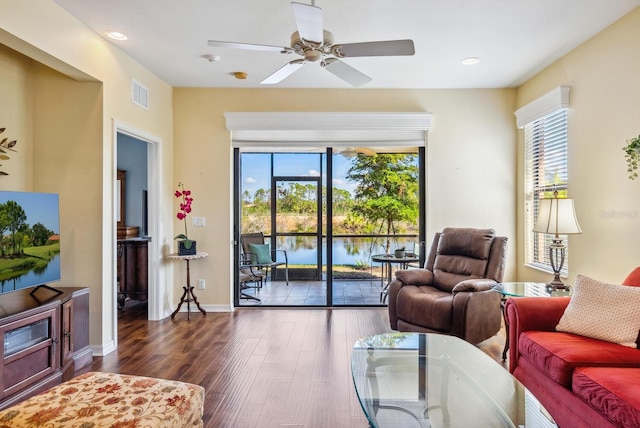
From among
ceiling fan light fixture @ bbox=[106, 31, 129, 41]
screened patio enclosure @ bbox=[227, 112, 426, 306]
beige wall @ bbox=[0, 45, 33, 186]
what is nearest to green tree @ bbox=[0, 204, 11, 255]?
beige wall @ bbox=[0, 45, 33, 186]

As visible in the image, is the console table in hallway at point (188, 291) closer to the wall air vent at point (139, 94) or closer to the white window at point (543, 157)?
the wall air vent at point (139, 94)

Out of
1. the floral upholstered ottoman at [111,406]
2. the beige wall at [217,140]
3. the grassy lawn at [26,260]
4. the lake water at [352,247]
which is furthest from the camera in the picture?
the lake water at [352,247]

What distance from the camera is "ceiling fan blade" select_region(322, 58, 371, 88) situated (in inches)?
110

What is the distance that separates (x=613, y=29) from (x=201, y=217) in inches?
176

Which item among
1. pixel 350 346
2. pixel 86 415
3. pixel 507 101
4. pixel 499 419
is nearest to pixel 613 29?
pixel 507 101

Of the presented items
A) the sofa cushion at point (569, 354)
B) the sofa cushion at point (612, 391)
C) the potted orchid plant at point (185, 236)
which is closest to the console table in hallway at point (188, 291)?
the potted orchid plant at point (185, 236)

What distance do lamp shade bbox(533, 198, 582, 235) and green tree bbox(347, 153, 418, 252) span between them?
189 cm

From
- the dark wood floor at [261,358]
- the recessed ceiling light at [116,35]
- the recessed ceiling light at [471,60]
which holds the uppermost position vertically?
the recessed ceiling light at [116,35]

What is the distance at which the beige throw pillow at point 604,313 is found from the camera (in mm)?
2061

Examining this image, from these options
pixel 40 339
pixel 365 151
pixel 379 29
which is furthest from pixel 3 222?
pixel 365 151

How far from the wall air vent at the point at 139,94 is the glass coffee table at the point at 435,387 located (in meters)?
3.28

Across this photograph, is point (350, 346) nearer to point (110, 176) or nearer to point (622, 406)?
point (622, 406)

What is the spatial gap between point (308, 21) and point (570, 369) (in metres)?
2.35

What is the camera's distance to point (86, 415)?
4.86ft
